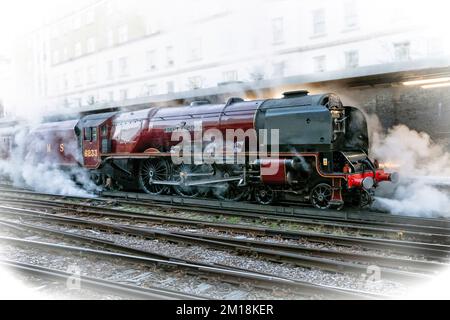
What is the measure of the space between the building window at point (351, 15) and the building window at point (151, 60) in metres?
8.84

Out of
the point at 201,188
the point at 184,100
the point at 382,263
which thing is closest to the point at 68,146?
the point at 184,100

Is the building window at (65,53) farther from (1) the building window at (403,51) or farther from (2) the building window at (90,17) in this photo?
(1) the building window at (403,51)

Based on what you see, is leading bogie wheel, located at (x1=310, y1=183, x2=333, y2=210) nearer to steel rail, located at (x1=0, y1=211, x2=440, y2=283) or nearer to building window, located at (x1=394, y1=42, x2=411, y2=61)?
steel rail, located at (x1=0, y1=211, x2=440, y2=283)

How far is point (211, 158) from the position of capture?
386 inches

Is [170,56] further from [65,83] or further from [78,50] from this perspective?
[65,83]

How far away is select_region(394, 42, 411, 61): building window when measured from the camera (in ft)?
51.6

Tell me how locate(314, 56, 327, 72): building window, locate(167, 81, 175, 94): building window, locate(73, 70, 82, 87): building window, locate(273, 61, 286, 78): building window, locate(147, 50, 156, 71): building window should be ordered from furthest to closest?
1. locate(167, 81, 175, 94): building window
2. locate(73, 70, 82, 87): building window
3. locate(314, 56, 327, 72): building window
4. locate(273, 61, 286, 78): building window
5. locate(147, 50, 156, 71): building window

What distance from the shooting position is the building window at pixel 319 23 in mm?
17328

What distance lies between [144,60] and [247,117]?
10.9 m

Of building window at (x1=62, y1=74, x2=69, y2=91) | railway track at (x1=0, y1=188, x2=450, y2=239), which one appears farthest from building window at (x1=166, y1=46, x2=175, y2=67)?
railway track at (x1=0, y1=188, x2=450, y2=239)

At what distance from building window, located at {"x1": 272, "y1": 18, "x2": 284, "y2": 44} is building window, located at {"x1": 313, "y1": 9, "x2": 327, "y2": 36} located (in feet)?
6.37

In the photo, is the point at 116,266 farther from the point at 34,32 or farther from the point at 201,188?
the point at 34,32

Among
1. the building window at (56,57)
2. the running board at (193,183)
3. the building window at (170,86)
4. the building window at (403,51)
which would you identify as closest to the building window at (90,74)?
the building window at (56,57)

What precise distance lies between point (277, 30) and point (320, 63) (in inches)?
134
